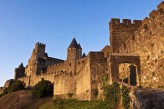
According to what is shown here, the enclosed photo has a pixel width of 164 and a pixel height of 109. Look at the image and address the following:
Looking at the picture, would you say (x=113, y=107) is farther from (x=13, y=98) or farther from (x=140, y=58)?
(x=13, y=98)

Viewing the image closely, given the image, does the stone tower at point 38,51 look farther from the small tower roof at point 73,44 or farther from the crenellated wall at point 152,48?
the crenellated wall at point 152,48

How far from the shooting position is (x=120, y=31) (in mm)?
30234

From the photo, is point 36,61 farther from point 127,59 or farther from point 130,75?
point 127,59

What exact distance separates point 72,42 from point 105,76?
40.6 metres

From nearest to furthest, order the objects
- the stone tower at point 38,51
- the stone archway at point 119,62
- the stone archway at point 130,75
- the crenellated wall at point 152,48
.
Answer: the crenellated wall at point 152,48
the stone archway at point 119,62
the stone archway at point 130,75
the stone tower at point 38,51

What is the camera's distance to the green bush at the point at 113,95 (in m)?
18.6

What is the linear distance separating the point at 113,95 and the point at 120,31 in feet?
41.7

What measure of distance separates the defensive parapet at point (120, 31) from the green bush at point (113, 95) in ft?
33.6

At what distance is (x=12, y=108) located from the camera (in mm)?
43031

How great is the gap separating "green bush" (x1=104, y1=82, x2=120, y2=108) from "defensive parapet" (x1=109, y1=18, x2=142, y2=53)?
33.6ft

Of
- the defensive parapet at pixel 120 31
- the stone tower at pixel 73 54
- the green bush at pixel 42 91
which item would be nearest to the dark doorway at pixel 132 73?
the defensive parapet at pixel 120 31

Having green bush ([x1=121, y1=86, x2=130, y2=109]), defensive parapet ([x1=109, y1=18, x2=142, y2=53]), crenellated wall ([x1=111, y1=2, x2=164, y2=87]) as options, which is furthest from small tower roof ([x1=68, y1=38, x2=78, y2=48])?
green bush ([x1=121, y1=86, x2=130, y2=109])

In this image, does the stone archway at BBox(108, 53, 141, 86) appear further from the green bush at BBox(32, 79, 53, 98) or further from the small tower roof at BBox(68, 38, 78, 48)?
the small tower roof at BBox(68, 38, 78, 48)

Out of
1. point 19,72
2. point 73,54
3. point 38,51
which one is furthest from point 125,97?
point 38,51
